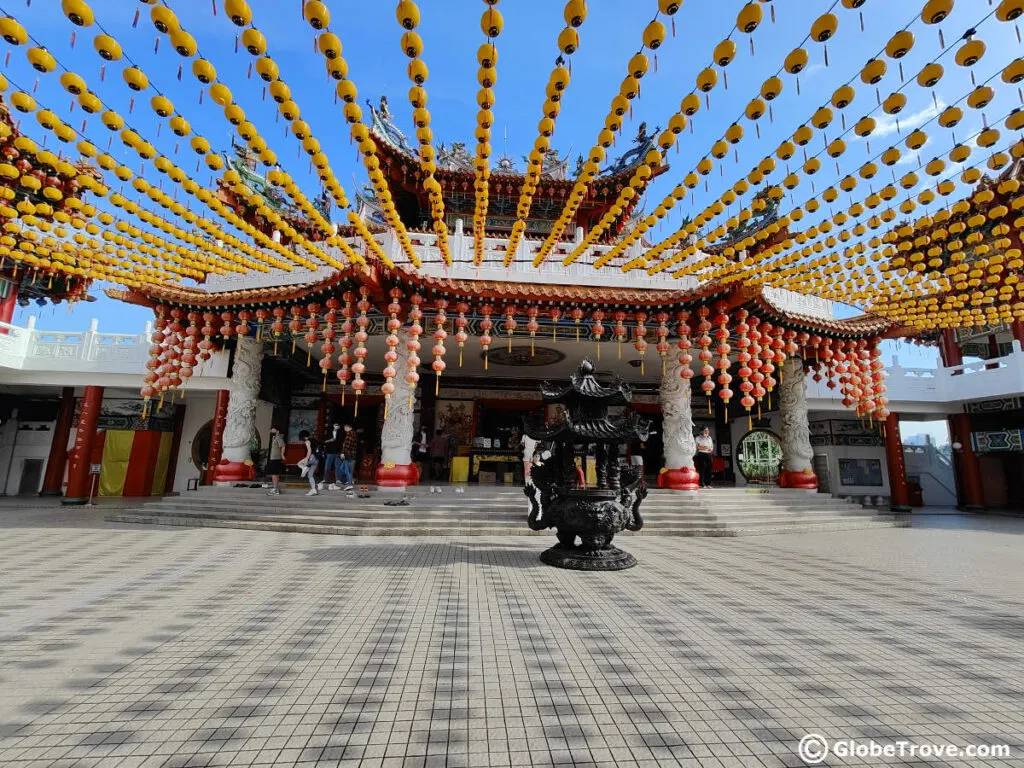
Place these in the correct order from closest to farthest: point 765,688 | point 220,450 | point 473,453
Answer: point 765,688, point 220,450, point 473,453

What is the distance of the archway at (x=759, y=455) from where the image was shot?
16.0 metres

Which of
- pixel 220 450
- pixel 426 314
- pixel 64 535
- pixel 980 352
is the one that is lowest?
pixel 64 535

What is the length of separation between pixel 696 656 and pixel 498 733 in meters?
1.52

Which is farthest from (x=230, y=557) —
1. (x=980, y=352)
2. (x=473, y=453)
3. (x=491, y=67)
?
(x=980, y=352)

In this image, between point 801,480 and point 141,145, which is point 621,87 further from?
point 801,480

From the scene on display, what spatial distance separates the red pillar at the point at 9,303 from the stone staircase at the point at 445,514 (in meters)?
12.2

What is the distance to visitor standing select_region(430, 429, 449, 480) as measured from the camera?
13.4 metres

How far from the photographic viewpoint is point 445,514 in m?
8.27

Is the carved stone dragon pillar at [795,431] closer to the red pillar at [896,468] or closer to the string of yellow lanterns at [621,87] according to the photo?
the red pillar at [896,468]

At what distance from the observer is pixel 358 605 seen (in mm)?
3834

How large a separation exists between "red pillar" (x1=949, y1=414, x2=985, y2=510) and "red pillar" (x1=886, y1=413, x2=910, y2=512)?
1.99 m

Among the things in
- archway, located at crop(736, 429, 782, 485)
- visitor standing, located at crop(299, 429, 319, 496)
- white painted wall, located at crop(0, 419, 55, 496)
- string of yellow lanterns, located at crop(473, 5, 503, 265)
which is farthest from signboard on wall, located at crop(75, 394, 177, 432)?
archway, located at crop(736, 429, 782, 485)

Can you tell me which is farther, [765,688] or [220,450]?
[220,450]

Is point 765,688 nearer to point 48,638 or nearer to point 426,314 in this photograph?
point 48,638
